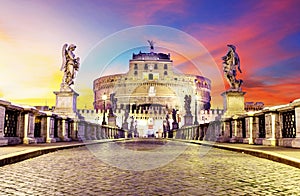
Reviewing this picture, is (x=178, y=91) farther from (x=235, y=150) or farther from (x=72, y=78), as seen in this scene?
(x=235, y=150)

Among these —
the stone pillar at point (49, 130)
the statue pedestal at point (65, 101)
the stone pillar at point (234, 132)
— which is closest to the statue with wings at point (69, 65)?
the statue pedestal at point (65, 101)

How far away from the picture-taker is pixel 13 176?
546cm

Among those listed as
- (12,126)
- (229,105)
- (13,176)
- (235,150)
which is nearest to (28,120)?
(12,126)

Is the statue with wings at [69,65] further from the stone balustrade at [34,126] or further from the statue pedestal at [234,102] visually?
the statue pedestal at [234,102]

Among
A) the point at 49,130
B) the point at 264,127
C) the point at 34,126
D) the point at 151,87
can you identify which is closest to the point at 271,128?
the point at 264,127

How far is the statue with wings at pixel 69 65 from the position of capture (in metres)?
22.8

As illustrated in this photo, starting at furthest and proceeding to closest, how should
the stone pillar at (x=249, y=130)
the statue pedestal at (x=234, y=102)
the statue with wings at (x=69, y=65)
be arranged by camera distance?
the statue with wings at (x=69, y=65)
the statue pedestal at (x=234, y=102)
the stone pillar at (x=249, y=130)

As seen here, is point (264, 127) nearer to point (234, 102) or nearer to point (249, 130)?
point (249, 130)

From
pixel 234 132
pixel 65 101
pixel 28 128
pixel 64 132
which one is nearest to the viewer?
pixel 28 128

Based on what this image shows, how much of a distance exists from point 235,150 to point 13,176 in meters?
8.19

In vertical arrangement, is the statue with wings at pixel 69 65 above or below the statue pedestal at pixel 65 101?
above

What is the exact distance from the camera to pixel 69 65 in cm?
2298

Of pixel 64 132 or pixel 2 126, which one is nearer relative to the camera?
pixel 2 126

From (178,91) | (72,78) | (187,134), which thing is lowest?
(187,134)
